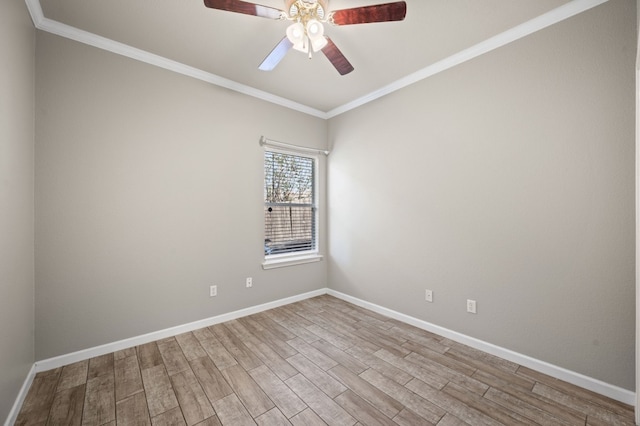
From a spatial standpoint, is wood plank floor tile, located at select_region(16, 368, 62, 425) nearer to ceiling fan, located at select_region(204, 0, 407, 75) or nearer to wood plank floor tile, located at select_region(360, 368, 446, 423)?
wood plank floor tile, located at select_region(360, 368, 446, 423)

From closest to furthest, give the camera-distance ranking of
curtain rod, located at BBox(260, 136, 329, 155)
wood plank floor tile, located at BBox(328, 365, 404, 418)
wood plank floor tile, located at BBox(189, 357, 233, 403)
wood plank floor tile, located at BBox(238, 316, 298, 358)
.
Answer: wood plank floor tile, located at BBox(328, 365, 404, 418)
wood plank floor tile, located at BBox(189, 357, 233, 403)
wood plank floor tile, located at BBox(238, 316, 298, 358)
curtain rod, located at BBox(260, 136, 329, 155)

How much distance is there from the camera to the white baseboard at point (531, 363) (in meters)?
1.74

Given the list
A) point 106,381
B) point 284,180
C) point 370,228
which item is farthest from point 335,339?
point 284,180

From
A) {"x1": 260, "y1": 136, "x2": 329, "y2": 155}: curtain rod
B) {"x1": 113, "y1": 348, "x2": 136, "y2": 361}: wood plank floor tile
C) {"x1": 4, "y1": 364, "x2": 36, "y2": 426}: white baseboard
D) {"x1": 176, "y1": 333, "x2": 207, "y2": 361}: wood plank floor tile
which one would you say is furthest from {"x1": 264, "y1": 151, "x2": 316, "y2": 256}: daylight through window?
{"x1": 4, "y1": 364, "x2": 36, "y2": 426}: white baseboard

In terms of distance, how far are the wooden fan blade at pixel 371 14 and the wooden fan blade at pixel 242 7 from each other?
38cm

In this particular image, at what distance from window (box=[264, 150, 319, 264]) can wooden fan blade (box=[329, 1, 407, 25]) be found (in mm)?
1965

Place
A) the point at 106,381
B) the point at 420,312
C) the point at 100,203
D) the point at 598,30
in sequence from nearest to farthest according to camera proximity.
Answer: the point at 598,30, the point at 106,381, the point at 100,203, the point at 420,312

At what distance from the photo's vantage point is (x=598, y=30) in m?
1.82

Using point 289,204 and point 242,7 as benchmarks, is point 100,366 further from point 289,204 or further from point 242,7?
point 242,7

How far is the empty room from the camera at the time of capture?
171 cm

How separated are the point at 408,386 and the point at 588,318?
1.35 m

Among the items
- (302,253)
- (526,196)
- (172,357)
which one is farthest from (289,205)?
(526,196)

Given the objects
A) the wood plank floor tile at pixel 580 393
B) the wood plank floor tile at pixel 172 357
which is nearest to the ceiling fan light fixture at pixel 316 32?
the wood plank floor tile at pixel 172 357

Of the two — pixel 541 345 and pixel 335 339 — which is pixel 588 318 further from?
pixel 335 339
